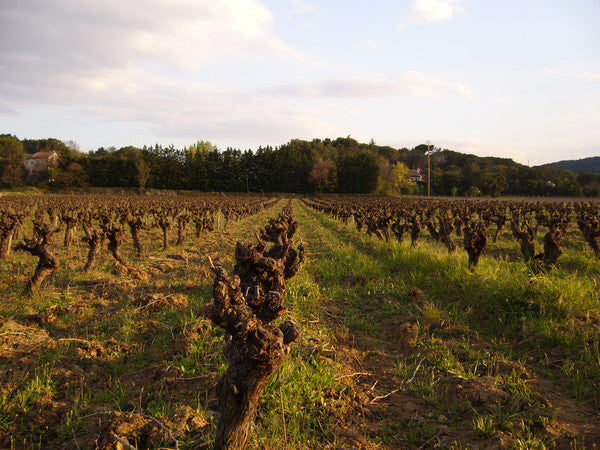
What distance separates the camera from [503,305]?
5.71m

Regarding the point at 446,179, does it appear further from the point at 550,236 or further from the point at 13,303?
the point at 13,303

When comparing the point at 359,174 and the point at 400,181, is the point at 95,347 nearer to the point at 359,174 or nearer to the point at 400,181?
the point at 400,181

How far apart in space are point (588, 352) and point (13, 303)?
29.6ft

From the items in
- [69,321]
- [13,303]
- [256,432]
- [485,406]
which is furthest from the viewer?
[13,303]

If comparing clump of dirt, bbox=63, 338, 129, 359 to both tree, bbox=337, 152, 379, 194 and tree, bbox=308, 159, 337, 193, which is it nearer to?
tree, bbox=308, 159, 337, 193

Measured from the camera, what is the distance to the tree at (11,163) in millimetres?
65137

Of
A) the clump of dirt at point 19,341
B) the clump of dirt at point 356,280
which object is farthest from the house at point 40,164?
the clump of dirt at point 356,280

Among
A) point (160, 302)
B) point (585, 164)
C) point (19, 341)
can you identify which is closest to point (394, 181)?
point (160, 302)

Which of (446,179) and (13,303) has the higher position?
(446,179)

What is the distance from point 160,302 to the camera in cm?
620

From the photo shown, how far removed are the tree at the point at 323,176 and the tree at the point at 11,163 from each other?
60.0 meters

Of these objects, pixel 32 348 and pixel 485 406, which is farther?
pixel 32 348

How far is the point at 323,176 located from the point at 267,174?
1449 cm

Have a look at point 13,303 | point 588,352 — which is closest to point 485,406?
point 588,352
